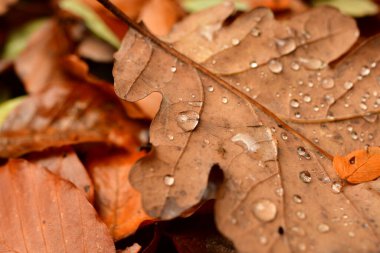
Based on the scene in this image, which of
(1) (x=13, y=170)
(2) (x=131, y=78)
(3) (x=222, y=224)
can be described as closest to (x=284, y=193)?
(3) (x=222, y=224)

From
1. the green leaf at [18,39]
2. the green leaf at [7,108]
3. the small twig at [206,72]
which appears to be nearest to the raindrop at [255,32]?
the small twig at [206,72]

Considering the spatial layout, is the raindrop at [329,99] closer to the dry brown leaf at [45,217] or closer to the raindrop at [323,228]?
the raindrop at [323,228]

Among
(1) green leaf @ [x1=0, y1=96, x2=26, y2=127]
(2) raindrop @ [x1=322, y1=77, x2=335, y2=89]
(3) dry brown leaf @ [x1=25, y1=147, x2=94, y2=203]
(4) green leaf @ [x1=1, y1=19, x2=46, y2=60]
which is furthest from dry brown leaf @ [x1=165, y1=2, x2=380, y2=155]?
(4) green leaf @ [x1=1, y1=19, x2=46, y2=60]

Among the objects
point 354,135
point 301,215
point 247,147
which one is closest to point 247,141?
point 247,147

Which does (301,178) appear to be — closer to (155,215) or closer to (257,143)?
(257,143)

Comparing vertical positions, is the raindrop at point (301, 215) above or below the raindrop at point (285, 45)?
below

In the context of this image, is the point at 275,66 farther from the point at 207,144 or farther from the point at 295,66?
the point at 207,144
